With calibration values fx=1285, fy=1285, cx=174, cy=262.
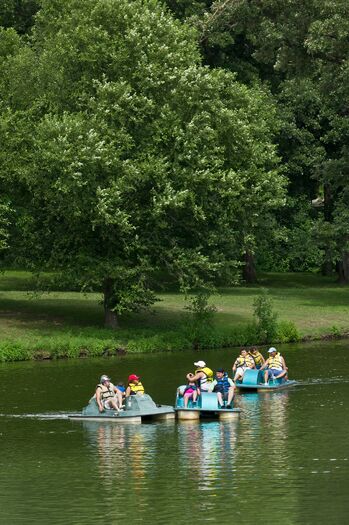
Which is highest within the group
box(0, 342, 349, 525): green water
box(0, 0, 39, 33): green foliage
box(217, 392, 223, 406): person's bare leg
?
box(0, 0, 39, 33): green foliage

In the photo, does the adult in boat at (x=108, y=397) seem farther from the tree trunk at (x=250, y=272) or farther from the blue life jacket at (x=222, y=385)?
the tree trunk at (x=250, y=272)

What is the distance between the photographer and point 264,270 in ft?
381

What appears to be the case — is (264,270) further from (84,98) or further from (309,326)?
(84,98)

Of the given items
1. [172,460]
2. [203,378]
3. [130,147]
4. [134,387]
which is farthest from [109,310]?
[172,460]

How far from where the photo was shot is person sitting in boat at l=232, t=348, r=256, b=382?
188 ft

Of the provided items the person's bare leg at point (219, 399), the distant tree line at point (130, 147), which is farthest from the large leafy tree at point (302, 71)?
the person's bare leg at point (219, 399)

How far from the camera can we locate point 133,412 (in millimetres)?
47938

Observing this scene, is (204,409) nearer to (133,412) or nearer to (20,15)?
(133,412)

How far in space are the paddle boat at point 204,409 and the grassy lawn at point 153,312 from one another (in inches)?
830

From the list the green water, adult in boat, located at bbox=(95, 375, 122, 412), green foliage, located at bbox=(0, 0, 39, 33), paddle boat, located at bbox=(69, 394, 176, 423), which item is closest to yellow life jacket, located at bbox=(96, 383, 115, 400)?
adult in boat, located at bbox=(95, 375, 122, 412)

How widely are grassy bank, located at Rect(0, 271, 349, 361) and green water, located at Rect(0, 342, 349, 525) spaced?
765 cm

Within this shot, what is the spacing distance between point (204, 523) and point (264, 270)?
85243 millimetres

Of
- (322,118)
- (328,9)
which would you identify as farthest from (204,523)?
(322,118)

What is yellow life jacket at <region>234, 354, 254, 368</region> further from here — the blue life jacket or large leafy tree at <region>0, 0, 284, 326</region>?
large leafy tree at <region>0, 0, 284, 326</region>
